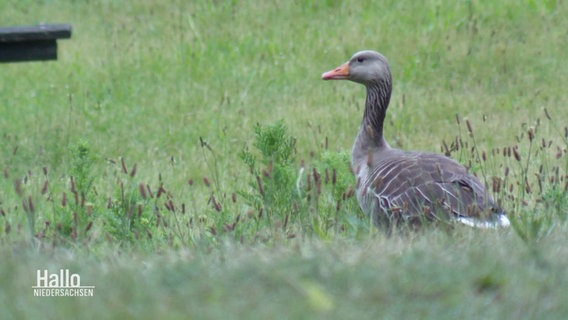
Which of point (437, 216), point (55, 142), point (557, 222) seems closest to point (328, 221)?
point (437, 216)

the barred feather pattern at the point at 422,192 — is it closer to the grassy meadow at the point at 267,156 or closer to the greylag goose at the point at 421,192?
the greylag goose at the point at 421,192

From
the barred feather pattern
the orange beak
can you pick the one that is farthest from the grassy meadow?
the orange beak

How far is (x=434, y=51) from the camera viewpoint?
11461 mm

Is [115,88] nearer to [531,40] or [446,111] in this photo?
[446,111]

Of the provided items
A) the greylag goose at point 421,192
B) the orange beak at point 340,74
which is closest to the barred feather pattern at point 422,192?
the greylag goose at point 421,192

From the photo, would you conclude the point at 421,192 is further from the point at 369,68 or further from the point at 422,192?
the point at 369,68

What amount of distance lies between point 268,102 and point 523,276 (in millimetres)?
7042

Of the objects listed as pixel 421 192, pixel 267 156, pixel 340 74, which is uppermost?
pixel 340 74

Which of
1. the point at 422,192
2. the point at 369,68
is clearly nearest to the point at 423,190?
the point at 422,192

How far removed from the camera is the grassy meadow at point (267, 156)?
3.59 meters

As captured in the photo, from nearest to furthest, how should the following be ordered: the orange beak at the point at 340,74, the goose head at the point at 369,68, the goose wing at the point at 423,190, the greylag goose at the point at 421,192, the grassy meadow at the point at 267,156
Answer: the grassy meadow at the point at 267,156 → the greylag goose at the point at 421,192 → the goose wing at the point at 423,190 → the goose head at the point at 369,68 → the orange beak at the point at 340,74

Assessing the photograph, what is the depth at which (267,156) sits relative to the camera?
5.87 m

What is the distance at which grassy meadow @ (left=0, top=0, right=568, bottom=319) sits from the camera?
3594 millimetres

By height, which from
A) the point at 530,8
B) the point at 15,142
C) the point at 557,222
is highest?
the point at 530,8
